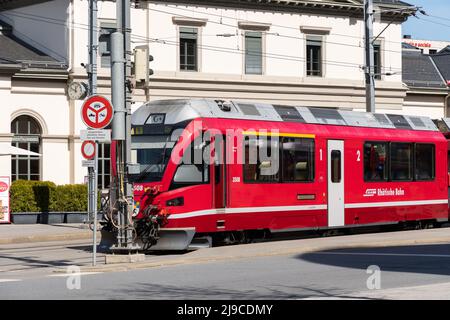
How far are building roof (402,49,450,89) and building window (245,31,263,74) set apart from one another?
1019 centimetres

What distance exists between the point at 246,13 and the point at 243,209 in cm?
2643

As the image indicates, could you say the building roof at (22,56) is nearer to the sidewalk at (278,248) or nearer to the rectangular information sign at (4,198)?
the rectangular information sign at (4,198)

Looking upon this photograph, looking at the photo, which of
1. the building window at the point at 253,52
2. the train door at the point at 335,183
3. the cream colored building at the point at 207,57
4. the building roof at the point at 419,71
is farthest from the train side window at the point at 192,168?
the building roof at the point at 419,71

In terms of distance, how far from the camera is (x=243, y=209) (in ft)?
79.6

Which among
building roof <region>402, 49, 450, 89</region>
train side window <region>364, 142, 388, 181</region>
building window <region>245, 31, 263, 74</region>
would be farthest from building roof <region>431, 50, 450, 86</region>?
train side window <region>364, 142, 388, 181</region>

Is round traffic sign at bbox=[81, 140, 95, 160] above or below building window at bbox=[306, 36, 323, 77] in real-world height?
below

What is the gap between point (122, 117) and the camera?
19906mm

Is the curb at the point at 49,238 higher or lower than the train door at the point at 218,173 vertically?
lower

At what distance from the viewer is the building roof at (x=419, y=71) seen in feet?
188

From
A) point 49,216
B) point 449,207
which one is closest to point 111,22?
point 49,216

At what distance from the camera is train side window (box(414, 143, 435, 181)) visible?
2992cm

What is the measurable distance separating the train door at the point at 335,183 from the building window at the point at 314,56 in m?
24.7

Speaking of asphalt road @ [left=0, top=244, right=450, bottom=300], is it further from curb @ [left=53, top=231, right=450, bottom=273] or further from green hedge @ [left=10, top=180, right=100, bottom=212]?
green hedge @ [left=10, top=180, right=100, bottom=212]
